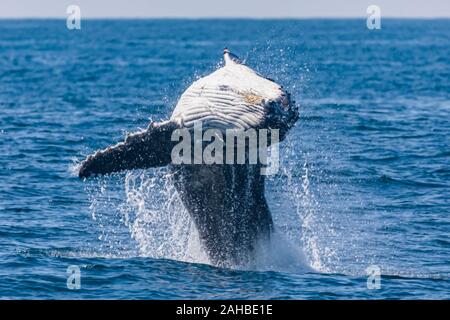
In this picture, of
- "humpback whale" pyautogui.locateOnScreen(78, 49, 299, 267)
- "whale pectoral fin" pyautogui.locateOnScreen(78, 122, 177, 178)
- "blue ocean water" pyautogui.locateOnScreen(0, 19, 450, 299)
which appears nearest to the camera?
"whale pectoral fin" pyautogui.locateOnScreen(78, 122, 177, 178)

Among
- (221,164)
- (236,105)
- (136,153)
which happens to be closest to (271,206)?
(221,164)

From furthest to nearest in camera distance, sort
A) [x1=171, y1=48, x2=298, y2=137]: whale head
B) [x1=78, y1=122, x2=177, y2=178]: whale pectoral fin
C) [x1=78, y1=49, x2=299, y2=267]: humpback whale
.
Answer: [x1=171, y1=48, x2=298, y2=137]: whale head → [x1=78, y1=49, x2=299, y2=267]: humpback whale → [x1=78, y1=122, x2=177, y2=178]: whale pectoral fin

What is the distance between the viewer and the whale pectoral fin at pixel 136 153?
16609mm

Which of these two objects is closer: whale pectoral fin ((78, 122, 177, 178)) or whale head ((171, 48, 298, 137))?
whale pectoral fin ((78, 122, 177, 178))

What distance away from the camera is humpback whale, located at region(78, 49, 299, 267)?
16859 millimetres

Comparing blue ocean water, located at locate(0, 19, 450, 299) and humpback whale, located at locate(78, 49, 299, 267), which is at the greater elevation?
humpback whale, located at locate(78, 49, 299, 267)

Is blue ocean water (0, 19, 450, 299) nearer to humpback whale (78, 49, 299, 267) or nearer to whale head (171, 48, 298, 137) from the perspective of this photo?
humpback whale (78, 49, 299, 267)

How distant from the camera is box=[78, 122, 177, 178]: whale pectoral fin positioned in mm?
16609

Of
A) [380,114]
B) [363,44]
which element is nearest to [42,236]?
[380,114]

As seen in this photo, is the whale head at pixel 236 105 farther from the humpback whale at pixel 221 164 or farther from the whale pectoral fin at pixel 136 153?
the whale pectoral fin at pixel 136 153

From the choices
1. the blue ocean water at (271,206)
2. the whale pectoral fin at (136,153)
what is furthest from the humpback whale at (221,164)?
the blue ocean water at (271,206)

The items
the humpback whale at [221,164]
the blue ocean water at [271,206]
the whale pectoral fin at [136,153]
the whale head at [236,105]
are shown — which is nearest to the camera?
the whale pectoral fin at [136,153]

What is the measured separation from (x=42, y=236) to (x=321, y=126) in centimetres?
1705

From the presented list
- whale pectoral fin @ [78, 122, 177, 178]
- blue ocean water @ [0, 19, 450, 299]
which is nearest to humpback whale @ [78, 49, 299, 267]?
whale pectoral fin @ [78, 122, 177, 178]
